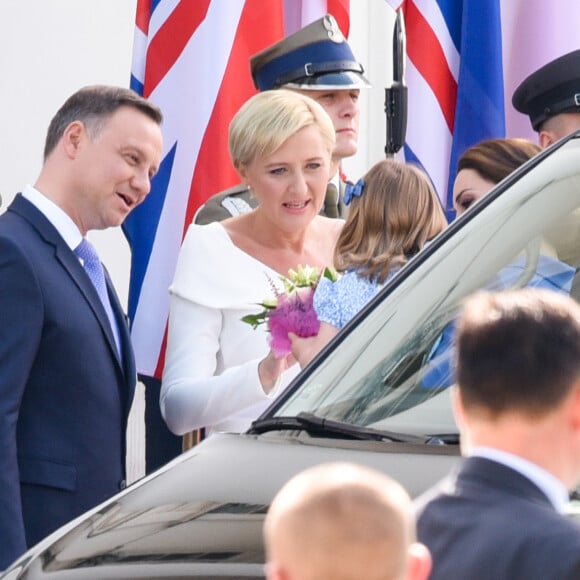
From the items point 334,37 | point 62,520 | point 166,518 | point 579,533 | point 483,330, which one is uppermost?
point 334,37

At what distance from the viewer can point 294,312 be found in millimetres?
3510

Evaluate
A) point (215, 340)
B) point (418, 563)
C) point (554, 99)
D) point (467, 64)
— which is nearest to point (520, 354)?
point (418, 563)

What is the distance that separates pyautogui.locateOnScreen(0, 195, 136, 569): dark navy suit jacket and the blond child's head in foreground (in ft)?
5.89

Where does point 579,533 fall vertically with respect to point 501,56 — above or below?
below

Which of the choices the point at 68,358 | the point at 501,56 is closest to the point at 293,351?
the point at 68,358

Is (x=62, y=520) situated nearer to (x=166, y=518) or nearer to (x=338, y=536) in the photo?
(x=166, y=518)

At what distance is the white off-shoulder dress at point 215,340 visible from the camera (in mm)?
3785

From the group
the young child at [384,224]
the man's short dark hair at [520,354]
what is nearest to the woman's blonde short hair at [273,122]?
the young child at [384,224]

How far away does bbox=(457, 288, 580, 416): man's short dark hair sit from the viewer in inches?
70.2

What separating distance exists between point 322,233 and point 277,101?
454 millimetres

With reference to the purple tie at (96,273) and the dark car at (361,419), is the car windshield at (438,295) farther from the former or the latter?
the purple tie at (96,273)

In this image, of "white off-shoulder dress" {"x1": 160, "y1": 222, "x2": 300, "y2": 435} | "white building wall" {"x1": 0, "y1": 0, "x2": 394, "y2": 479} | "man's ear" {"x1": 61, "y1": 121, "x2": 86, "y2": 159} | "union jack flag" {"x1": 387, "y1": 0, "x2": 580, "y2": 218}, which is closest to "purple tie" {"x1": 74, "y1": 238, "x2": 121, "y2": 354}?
"man's ear" {"x1": 61, "y1": 121, "x2": 86, "y2": 159}

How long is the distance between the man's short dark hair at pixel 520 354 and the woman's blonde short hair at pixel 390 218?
1894 millimetres

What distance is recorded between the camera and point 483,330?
5.99 feet
